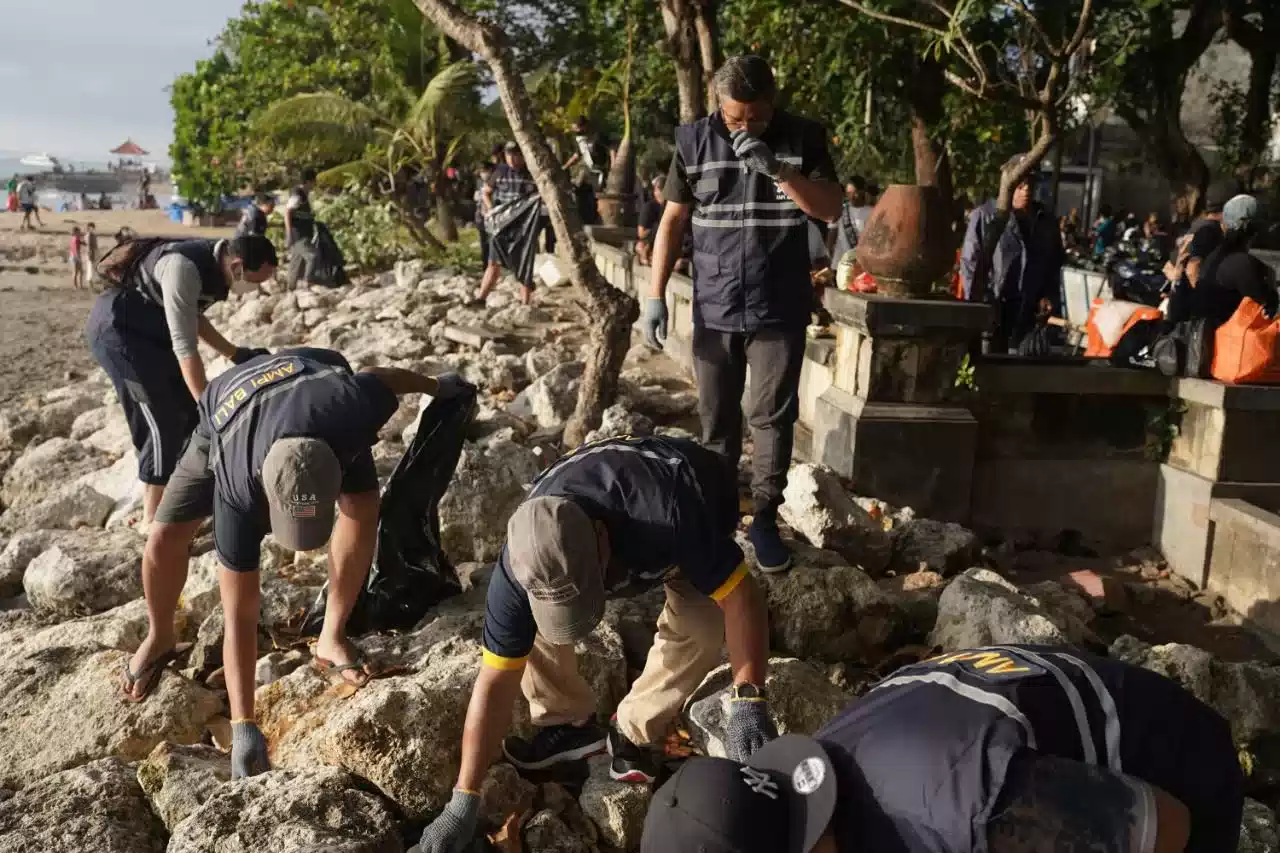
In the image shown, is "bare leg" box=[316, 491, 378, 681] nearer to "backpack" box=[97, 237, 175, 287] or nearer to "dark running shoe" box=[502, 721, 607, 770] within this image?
"dark running shoe" box=[502, 721, 607, 770]

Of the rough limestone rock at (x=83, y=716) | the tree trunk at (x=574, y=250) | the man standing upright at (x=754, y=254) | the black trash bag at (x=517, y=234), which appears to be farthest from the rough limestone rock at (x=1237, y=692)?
the black trash bag at (x=517, y=234)

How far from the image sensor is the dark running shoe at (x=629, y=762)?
3256 mm

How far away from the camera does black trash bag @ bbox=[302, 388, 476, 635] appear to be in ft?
14.0

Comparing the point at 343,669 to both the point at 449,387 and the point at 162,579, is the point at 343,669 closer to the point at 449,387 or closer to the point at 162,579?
the point at 162,579

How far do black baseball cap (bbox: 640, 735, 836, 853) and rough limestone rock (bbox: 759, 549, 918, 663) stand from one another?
1930 mm

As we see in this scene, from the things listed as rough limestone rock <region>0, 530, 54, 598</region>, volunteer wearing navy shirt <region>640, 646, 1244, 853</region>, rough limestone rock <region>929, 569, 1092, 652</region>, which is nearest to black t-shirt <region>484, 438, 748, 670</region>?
volunteer wearing navy shirt <region>640, 646, 1244, 853</region>

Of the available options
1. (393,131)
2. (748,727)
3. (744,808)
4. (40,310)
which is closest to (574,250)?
(748,727)

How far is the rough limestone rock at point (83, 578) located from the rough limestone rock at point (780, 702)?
2.82 m

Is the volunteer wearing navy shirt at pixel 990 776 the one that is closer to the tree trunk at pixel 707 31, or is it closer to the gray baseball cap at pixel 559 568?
the gray baseball cap at pixel 559 568

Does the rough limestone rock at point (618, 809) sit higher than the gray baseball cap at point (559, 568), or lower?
A: lower

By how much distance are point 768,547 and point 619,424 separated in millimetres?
1590

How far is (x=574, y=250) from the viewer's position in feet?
19.8

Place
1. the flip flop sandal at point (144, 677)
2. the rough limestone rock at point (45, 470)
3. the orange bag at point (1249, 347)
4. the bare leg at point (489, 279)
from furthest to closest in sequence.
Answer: the bare leg at point (489, 279) → the rough limestone rock at point (45, 470) → the orange bag at point (1249, 347) → the flip flop sandal at point (144, 677)

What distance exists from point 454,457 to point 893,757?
274 centimetres
